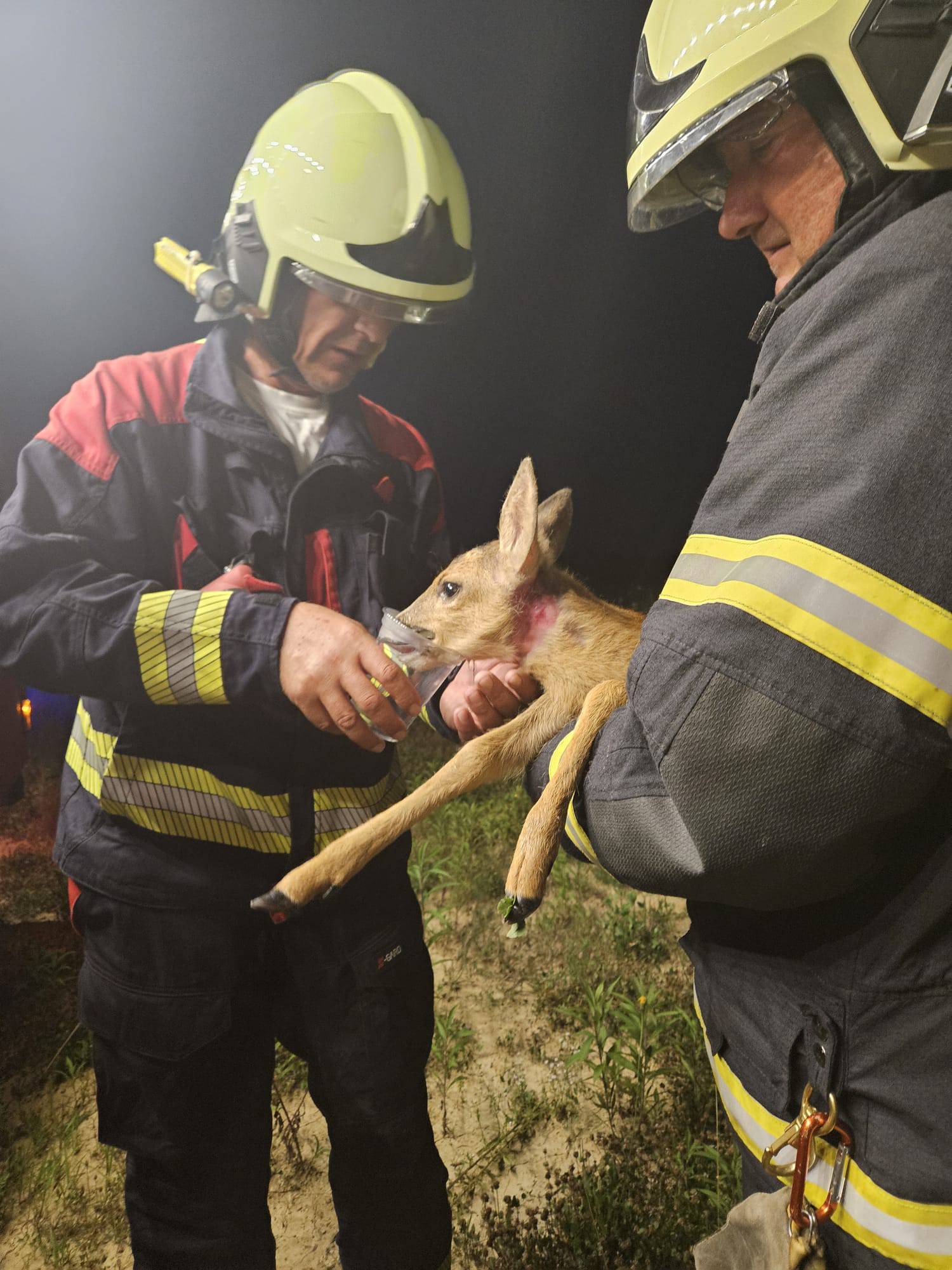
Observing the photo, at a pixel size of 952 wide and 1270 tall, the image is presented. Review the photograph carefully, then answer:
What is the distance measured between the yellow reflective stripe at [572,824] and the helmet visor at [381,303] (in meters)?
1.06

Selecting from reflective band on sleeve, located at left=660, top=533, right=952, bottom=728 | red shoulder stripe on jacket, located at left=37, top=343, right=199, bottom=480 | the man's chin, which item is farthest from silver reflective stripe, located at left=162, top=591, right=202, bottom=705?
reflective band on sleeve, located at left=660, top=533, right=952, bottom=728

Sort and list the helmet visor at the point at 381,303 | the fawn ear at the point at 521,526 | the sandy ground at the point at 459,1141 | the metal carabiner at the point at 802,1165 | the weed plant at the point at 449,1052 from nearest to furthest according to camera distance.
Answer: the metal carabiner at the point at 802,1165 < the fawn ear at the point at 521,526 < the helmet visor at the point at 381,303 < the sandy ground at the point at 459,1141 < the weed plant at the point at 449,1052

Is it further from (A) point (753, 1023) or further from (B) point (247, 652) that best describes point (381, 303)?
(A) point (753, 1023)

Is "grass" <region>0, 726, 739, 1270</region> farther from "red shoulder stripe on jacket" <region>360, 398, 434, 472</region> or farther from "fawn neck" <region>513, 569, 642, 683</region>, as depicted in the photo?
"red shoulder stripe on jacket" <region>360, 398, 434, 472</region>

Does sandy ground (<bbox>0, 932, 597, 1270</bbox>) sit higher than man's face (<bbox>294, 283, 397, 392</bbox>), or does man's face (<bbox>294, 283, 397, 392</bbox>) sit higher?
man's face (<bbox>294, 283, 397, 392</bbox>)

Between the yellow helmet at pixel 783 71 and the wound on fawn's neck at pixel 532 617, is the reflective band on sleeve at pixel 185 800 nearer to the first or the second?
the wound on fawn's neck at pixel 532 617

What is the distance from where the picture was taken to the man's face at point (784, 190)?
1226mm

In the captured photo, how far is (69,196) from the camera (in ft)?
5.79

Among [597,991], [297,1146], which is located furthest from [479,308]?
[297,1146]

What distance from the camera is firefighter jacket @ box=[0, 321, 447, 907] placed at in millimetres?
1634

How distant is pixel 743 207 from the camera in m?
1.34

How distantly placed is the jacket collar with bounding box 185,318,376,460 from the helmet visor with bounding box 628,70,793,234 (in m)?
0.86

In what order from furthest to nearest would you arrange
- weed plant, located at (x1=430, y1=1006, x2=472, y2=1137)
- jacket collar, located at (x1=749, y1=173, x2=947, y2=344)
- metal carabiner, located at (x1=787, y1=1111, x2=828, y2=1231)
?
weed plant, located at (x1=430, y1=1006, x2=472, y2=1137), metal carabiner, located at (x1=787, y1=1111, x2=828, y2=1231), jacket collar, located at (x1=749, y1=173, x2=947, y2=344)

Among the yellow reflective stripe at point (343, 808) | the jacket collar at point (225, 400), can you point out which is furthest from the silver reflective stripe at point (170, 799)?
the jacket collar at point (225, 400)
